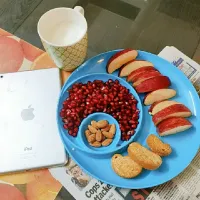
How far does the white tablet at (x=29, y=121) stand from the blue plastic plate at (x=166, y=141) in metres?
0.04

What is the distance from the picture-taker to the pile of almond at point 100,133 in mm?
639

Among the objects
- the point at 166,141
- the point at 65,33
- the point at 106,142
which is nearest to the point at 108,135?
the point at 106,142

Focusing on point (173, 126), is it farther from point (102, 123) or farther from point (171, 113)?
point (102, 123)

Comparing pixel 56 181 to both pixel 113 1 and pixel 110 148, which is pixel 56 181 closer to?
pixel 110 148

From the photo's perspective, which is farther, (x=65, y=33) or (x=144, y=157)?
(x=65, y=33)

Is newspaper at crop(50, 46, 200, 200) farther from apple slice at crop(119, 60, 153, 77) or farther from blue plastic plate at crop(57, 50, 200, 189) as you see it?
apple slice at crop(119, 60, 153, 77)

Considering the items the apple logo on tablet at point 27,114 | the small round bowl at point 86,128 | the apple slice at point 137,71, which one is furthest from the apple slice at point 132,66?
the apple logo on tablet at point 27,114

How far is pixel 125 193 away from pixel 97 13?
475mm

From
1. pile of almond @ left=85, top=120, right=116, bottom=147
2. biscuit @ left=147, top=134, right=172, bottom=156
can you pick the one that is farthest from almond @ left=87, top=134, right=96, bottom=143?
biscuit @ left=147, top=134, right=172, bottom=156

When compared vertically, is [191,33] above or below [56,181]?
above

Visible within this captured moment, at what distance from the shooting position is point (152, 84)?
0.67 meters

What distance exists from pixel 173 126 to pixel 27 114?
32cm

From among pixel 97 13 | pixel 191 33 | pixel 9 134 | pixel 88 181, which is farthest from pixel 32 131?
pixel 191 33

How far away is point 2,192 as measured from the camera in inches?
25.2
